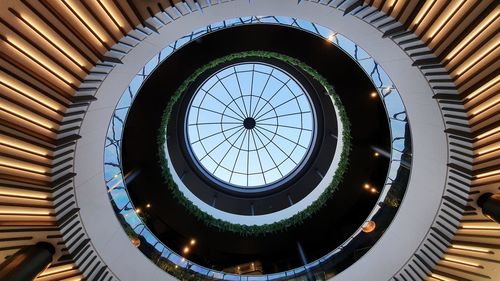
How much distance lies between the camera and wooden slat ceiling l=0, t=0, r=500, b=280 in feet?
18.7

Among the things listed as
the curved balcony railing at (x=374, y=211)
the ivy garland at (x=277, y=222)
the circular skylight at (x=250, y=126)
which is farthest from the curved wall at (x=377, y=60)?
the circular skylight at (x=250, y=126)

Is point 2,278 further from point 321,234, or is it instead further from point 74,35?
point 321,234

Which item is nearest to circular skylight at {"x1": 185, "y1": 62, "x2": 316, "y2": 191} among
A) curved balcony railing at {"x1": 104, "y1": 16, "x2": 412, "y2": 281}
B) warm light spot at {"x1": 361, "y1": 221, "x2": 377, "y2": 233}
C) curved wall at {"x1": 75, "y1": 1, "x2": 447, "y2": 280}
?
curved balcony railing at {"x1": 104, "y1": 16, "x2": 412, "y2": 281}

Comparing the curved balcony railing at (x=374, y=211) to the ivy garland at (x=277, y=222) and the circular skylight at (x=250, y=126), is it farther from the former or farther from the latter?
the circular skylight at (x=250, y=126)

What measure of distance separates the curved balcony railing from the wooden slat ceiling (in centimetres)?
248

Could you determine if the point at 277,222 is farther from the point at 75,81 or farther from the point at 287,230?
the point at 75,81

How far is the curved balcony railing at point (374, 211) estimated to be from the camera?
10.6 metres

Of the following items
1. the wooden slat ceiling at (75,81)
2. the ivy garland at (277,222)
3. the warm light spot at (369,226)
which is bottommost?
the warm light spot at (369,226)

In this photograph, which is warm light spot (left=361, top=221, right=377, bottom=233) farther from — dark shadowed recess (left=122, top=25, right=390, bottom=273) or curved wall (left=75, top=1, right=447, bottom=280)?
curved wall (left=75, top=1, right=447, bottom=280)

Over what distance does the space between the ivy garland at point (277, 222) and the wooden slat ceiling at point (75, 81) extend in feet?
17.9

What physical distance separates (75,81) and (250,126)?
40.4ft

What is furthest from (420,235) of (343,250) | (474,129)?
(474,129)

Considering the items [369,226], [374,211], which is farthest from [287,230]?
[374,211]

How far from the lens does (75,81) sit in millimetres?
6727
